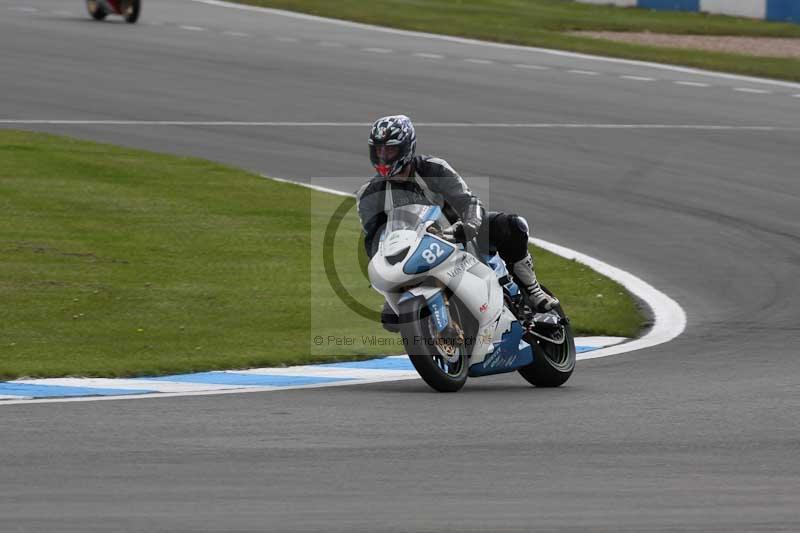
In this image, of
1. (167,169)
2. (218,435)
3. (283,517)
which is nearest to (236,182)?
(167,169)

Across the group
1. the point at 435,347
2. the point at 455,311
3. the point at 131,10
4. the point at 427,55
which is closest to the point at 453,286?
the point at 455,311

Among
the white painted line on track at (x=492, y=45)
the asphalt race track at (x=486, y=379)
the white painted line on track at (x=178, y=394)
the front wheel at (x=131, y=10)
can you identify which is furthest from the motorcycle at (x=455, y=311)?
the front wheel at (x=131, y=10)

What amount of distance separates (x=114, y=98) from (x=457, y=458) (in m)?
17.1

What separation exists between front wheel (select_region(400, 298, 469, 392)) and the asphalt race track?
0.19 m

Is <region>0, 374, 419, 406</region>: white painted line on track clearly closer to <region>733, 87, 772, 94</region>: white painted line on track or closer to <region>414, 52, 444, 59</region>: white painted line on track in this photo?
<region>733, 87, 772, 94</region>: white painted line on track

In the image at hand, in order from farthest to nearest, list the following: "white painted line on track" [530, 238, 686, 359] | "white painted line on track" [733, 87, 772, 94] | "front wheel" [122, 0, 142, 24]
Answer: "front wheel" [122, 0, 142, 24] → "white painted line on track" [733, 87, 772, 94] → "white painted line on track" [530, 238, 686, 359]

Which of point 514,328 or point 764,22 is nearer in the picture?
point 514,328

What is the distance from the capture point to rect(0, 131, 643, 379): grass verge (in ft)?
36.3

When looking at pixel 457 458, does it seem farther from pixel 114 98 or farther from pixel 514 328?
pixel 114 98

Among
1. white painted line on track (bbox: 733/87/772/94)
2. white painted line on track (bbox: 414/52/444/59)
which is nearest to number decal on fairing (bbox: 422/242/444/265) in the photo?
white painted line on track (bbox: 733/87/772/94)

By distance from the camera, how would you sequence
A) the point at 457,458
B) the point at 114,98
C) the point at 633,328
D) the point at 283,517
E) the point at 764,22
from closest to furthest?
1. the point at 283,517
2. the point at 457,458
3. the point at 633,328
4. the point at 114,98
5. the point at 764,22

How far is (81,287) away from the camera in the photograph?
42.0 ft

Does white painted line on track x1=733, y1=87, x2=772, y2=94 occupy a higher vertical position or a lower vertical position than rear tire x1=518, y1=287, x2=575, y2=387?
lower

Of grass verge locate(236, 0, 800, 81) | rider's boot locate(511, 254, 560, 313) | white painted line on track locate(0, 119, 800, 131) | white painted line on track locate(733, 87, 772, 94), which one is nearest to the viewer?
rider's boot locate(511, 254, 560, 313)
